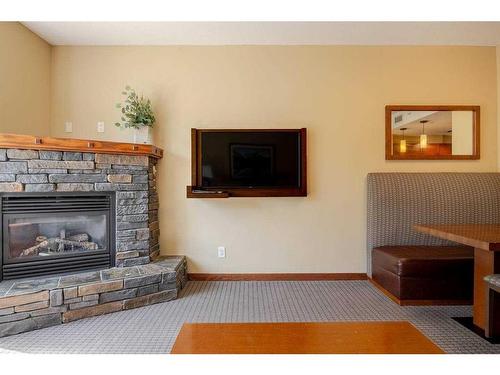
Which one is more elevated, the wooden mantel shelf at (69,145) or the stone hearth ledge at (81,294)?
the wooden mantel shelf at (69,145)

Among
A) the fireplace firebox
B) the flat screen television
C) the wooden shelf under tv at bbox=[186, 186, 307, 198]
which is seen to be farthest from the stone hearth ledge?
the flat screen television

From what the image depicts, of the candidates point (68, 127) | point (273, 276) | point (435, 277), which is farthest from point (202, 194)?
point (435, 277)

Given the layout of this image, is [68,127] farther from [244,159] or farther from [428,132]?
[428,132]

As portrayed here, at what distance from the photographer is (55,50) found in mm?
3357

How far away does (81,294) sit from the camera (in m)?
2.43

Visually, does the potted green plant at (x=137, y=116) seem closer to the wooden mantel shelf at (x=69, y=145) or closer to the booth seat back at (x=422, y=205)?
the wooden mantel shelf at (x=69, y=145)

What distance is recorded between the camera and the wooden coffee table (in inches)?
49.7

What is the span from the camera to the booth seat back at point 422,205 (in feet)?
10.6

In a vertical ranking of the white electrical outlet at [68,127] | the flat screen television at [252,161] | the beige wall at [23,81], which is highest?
the beige wall at [23,81]

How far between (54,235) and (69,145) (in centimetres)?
81

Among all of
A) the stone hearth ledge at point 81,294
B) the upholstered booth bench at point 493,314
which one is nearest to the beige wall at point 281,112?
the stone hearth ledge at point 81,294

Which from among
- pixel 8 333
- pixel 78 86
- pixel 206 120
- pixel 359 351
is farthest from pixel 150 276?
pixel 78 86

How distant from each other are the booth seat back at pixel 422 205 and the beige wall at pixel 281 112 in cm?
20
